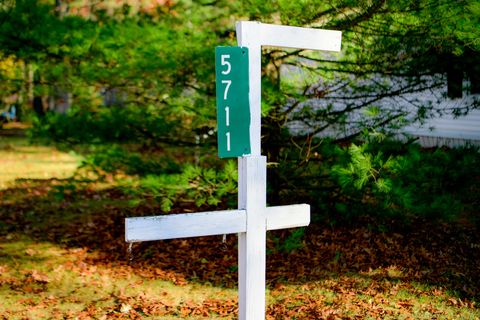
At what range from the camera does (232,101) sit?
330 cm

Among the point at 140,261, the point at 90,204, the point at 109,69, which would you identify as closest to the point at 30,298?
the point at 140,261

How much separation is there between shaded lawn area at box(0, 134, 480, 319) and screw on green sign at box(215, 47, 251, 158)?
4.78ft

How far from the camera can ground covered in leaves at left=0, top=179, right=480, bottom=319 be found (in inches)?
217

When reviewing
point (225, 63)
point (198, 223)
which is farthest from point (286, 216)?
point (225, 63)

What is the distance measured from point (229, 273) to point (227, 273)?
0.02 m

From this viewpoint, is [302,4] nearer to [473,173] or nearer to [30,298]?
[473,173]

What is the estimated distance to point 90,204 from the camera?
10.6 meters

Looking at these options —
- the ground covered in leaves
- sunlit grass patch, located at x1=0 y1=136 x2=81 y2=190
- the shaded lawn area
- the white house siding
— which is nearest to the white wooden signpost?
the shaded lawn area

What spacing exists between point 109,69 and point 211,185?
1776mm

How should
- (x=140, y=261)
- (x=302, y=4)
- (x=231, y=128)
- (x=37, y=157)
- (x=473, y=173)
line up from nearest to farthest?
1. (x=231, y=128)
2. (x=302, y=4)
3. (x=473, y=173)
4. (x=140, y=261)
5. (x=37, y=157)

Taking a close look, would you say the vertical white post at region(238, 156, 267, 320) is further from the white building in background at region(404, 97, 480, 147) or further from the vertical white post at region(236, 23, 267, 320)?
the white building in background at region(404, 97, 480, 147)

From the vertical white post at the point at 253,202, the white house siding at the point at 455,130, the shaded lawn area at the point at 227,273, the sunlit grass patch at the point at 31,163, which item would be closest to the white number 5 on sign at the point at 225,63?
the vertical white post at the point at 253,202

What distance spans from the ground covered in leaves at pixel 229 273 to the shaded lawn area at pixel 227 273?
1cm

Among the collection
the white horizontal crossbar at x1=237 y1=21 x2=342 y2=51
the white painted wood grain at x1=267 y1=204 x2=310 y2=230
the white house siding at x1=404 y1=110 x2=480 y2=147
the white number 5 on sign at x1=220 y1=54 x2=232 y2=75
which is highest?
the white horizontal crossbar at x1=237 y1=21 x2=342 y2=51
